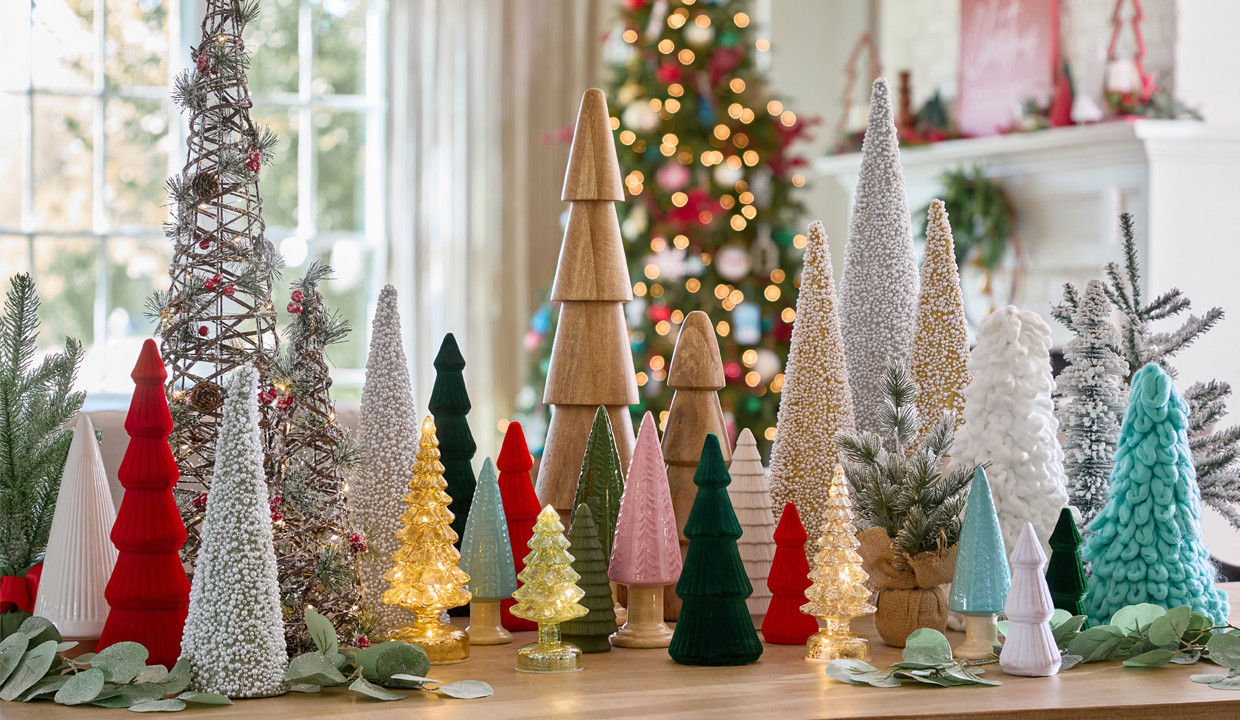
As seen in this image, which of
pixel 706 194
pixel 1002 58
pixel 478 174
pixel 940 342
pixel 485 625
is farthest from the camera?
pixel 478 174

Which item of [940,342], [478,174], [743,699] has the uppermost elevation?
[478,174]

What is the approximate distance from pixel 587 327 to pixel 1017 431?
1.24 feet

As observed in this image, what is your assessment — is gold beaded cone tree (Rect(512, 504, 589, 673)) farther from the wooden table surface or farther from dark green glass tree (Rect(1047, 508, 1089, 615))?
dark green glass tree (Rect(1047, 508, 1089, 615))

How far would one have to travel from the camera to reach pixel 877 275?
1.11m

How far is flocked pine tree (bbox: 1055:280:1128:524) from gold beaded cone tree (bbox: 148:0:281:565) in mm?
685

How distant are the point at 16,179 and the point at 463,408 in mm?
3609

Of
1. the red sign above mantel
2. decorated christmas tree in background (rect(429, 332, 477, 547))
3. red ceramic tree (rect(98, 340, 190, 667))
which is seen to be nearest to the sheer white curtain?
the red sign above mantel

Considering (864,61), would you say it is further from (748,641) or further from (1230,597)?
(748,641)

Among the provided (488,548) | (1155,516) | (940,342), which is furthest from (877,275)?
(488,548)

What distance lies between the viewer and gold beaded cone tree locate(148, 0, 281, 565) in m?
0.84

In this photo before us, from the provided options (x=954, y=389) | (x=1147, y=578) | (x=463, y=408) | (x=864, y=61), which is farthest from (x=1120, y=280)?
(x=864, y=61)

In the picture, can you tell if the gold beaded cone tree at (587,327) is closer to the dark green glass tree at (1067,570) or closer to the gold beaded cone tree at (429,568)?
the gold beaded cone tree at (429,568)

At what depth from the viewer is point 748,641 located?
2.80 ft

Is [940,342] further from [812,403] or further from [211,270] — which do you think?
[211,270]
